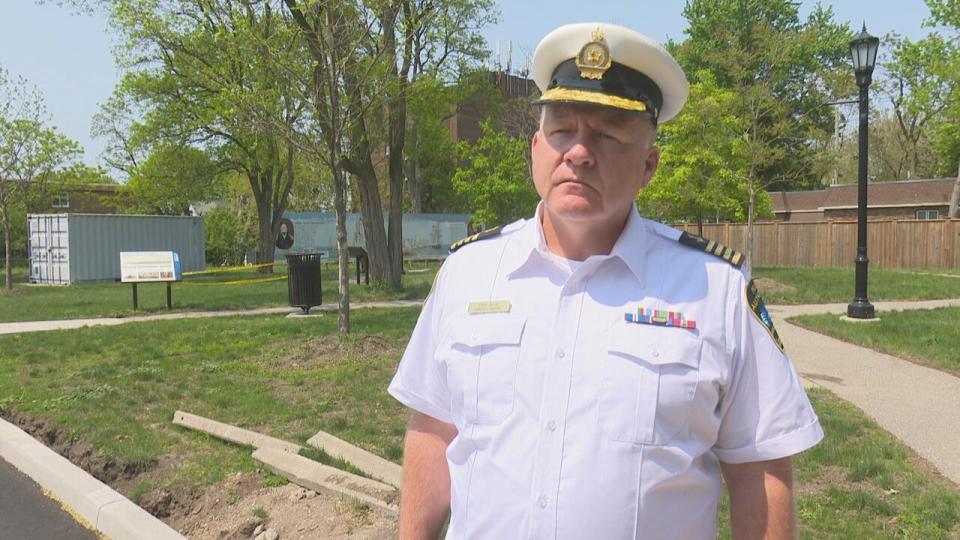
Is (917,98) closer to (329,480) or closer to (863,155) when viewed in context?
(863,155)

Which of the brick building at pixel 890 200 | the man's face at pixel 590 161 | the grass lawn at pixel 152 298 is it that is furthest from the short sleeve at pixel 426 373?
the brick building at pixel 890 200

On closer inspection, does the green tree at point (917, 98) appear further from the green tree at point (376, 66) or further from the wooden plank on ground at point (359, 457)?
the wooden plank on ground at point (359, 457)

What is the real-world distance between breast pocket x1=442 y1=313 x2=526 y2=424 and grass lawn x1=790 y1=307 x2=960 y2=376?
7.88 m

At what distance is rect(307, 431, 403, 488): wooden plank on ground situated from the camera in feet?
15.2

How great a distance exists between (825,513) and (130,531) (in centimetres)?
385

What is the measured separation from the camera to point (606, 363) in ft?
5.40

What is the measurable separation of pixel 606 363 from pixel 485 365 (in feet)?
A: 0.96

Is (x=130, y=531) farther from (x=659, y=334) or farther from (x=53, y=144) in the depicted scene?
(x=53, y=144)

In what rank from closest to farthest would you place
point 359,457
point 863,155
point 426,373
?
point 426,373 < point 359,457 < point 863,155

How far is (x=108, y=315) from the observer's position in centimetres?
1410

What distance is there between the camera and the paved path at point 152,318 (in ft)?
40.9

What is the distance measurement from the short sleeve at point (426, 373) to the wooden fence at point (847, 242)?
2861 centimetres

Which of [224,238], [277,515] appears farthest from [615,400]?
[224,238]

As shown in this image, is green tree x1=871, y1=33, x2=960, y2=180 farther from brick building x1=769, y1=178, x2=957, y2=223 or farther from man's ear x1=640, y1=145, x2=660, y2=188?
man's ear x1=640, y1=145, x2=660, y2=188
